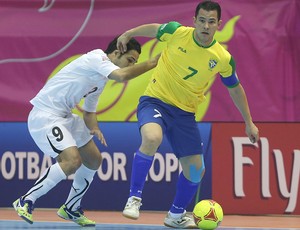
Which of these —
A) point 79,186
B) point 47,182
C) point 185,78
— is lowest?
point 79,186

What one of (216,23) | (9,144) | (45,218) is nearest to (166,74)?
(216,23)

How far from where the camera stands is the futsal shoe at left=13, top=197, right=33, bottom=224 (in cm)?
932

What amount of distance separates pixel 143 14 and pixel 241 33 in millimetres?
1213

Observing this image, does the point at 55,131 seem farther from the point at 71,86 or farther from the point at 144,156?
the point at 144,156

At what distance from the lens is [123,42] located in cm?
929

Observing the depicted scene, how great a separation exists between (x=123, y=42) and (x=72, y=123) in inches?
41.3

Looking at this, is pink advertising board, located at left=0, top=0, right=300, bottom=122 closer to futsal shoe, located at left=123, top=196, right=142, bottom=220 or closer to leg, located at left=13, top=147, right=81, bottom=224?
leg, located at left=13, top=147, right=81, bottom=224

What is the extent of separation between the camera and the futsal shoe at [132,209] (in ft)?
28.6

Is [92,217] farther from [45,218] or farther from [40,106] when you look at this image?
[40,106]

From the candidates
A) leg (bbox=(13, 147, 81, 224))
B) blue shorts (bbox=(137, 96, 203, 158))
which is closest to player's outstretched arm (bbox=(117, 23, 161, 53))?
blue shorts (bbox=(137, 96, 203, 158))

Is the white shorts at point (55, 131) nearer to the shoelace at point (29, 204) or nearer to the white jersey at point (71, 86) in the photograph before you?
the white jersey at point (71, 86)

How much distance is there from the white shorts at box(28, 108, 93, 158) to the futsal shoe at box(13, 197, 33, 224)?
0.54m

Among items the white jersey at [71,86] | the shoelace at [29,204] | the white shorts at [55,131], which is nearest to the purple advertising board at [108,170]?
the white shorts at [55,131]

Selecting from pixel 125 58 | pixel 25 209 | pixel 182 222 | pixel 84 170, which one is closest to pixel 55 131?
pixel 84 170
